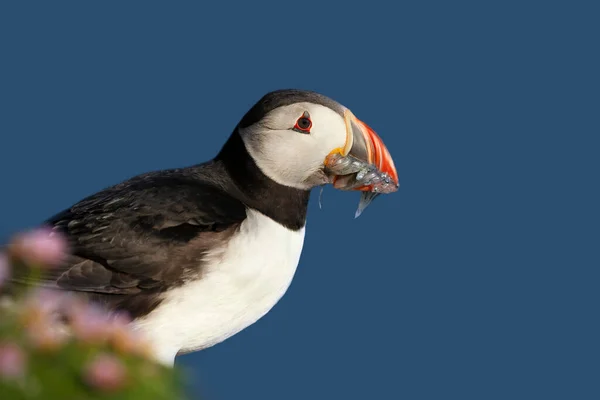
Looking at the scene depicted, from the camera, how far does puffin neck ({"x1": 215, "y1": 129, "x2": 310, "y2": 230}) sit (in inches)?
235

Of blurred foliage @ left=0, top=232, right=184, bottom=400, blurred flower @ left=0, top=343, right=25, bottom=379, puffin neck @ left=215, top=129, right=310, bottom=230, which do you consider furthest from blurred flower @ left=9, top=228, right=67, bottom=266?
puffin neck @ left=215, top=129, right=310, bottom=230

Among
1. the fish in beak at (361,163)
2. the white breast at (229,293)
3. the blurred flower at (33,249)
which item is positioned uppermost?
the fish in beak at (361,163)

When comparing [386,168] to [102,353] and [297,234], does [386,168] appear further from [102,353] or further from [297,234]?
[102,353]

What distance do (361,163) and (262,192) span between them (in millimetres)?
643

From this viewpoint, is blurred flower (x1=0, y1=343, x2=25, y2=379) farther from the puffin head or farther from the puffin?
the puffin head

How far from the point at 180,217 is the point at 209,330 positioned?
27.5 inches

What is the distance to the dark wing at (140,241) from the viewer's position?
17.7 ft

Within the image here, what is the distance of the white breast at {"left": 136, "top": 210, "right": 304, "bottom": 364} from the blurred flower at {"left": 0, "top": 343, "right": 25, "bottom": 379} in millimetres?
2220

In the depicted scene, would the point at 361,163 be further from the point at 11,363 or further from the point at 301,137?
the point at 11,363

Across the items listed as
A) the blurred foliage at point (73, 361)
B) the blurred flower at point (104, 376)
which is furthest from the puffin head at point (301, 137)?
the blurred flower at point (104, 376)

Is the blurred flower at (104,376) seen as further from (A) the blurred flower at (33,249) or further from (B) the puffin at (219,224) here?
(B) the puffin at (219,224)

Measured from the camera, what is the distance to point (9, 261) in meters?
3.68

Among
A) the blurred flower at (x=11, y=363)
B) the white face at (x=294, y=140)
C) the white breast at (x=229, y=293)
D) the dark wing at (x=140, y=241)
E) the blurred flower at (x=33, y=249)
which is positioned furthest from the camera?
the white face at (x=294, y=140)

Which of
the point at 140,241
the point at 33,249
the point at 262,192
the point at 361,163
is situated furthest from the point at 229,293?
the point at 33,249
